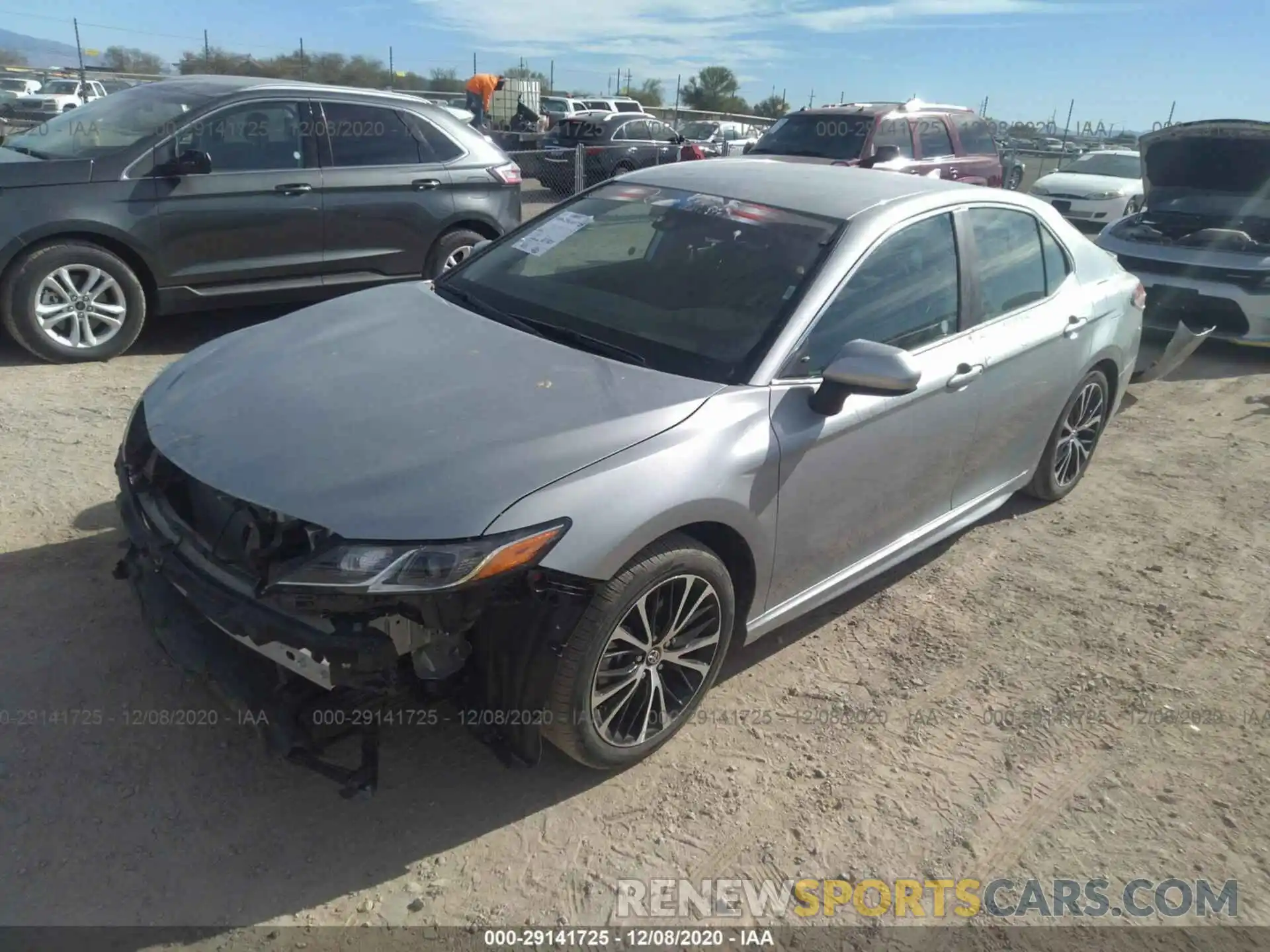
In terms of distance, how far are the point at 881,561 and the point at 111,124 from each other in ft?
19.3

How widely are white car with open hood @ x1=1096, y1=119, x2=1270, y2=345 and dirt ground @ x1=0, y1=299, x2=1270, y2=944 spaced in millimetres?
4347

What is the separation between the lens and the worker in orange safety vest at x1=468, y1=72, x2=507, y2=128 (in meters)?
26.7

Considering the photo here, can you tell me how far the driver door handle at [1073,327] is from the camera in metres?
4.39

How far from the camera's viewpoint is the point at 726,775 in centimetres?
302

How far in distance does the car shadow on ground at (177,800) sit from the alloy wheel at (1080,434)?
3169mm

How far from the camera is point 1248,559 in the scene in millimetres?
4660

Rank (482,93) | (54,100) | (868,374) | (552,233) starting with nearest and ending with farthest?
(868,374), (552,233), (54,100), (482,93)

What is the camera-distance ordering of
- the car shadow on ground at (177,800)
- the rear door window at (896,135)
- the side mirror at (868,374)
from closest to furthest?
the car shadow on ground at (177,800) < the side mirror at (868,374) < the rear door window at (896,135)

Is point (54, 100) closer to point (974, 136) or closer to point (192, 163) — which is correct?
point (192, 163)

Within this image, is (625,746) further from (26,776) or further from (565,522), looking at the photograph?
(26,776)

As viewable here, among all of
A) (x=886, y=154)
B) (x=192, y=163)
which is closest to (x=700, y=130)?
(x=886, y=154)

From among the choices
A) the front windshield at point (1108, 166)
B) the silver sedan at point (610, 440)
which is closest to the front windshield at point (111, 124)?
the silver sedan at point (610, 440)

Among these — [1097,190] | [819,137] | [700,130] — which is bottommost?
[1097,190]

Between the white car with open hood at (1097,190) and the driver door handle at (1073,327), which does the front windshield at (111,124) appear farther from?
the white car with open hood at (1097,190)
